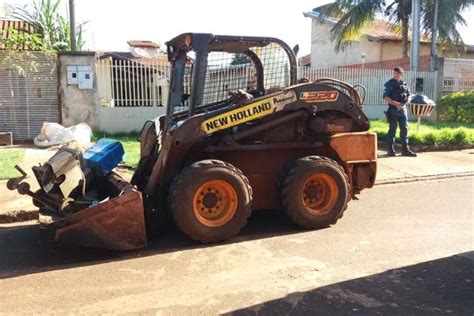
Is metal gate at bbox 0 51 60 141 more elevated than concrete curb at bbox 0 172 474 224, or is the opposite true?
metal gate at bbox 0 51 60 141

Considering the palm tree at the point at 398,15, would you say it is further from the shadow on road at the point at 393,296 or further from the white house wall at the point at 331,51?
the shadow on road at the point at 393,296

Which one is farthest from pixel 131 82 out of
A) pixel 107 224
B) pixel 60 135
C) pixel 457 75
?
pixel 457 75

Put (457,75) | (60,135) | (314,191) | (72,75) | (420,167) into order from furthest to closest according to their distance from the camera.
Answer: (457,75), (72,75), (60,135), (420,167), (314,191)

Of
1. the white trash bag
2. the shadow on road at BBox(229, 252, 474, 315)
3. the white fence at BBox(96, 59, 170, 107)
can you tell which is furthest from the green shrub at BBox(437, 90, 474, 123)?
the shadow on road at BBox(229, 252, 474, 315)

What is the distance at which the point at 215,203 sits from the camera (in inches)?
207

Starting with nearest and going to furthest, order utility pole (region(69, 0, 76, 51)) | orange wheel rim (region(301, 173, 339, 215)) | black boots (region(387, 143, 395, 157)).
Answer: orange wheel rim (region(301, 173, 339, 215)) → black boots (region(387, 143, 395, 157)) → utility pole (region(69, 0, 76, 51))

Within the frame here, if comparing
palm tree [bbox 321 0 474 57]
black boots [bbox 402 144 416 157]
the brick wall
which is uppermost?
palm tree [bbox 321 0 474 57]

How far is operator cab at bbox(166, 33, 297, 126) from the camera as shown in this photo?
559cm

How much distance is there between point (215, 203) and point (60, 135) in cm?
810

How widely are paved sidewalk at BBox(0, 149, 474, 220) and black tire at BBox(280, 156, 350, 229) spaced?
10.2 ft

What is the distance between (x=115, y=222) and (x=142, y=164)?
59.5 inches

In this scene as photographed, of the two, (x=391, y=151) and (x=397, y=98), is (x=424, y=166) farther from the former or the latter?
(x=397, y=98)

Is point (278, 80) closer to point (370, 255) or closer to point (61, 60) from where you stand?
point (370, 255)

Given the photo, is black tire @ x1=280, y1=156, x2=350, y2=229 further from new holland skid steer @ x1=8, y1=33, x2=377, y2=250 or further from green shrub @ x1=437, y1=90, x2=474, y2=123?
green shrub @ x1=437, y1=90, x2=474, y2=123
